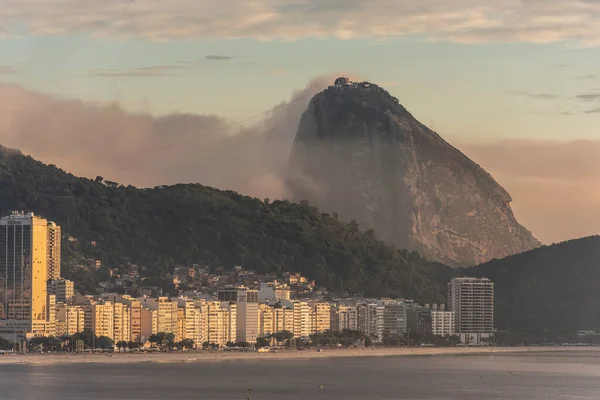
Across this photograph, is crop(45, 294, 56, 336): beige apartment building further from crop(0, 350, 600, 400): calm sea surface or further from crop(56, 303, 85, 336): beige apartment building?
crop(0, 350, 600, 400): calm sea surface

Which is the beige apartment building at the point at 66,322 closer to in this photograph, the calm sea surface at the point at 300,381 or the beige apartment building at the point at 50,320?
the beige apartment building at the point at 50,320

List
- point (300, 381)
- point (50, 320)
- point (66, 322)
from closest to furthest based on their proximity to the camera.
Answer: point (300, 381), point (50, 320), point (66, 322)

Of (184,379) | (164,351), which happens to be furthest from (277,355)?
(184,379)

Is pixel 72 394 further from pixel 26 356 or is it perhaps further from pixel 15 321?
pixel 15 321

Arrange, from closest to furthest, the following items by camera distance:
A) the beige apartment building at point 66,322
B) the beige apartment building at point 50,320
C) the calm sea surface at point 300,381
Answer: the calm sea surface at point 300,381 → the beige apartment building at point 50,320 → the beige apartment building at point 66,322

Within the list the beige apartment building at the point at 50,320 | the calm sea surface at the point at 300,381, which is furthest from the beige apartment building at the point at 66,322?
the calm sea surface at the point at 300,381

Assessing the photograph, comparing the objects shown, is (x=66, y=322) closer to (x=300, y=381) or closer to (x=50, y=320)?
(x=50, y=320)

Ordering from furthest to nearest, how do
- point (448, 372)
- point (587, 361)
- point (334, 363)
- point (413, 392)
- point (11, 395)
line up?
point (587, 361) → point (334, 363) → point (448, 372) → point (413, 392) → point (11, 395)

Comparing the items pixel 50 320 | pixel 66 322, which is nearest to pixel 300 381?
pixel 50 320

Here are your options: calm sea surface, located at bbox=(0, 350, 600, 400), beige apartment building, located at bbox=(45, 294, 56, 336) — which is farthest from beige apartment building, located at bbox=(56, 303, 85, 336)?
calm sea surface, located at bbox=(0, 350, 600, 400)
